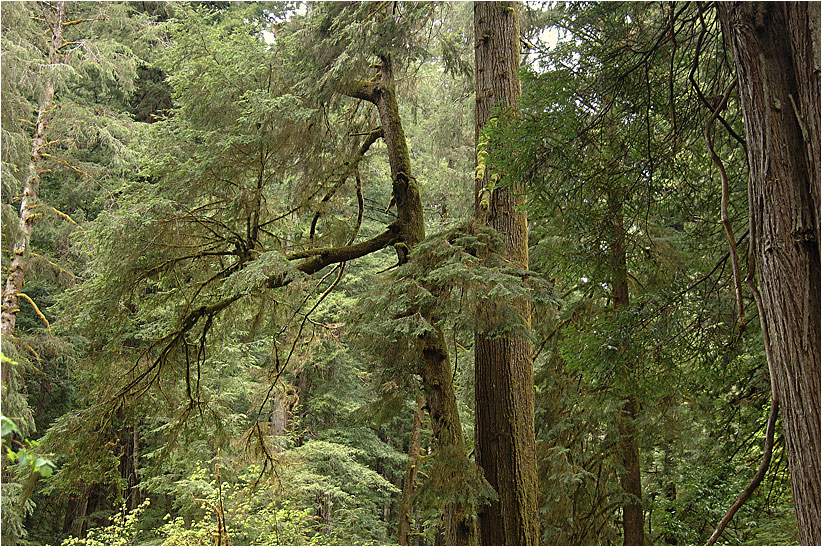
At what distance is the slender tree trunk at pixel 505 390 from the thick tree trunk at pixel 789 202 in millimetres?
2400

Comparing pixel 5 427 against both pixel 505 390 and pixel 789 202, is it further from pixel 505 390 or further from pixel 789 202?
pixel 505 390

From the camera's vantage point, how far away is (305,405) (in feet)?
48.9

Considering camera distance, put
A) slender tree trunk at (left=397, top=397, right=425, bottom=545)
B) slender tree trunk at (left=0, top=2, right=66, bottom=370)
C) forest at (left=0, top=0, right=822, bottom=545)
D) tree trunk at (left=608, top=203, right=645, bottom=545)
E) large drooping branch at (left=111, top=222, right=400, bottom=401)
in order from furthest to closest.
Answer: slender tree trunk at (left=397, top=397, right=425, bottom=545)
slender tree trunk at (left=0, top=2, right=66, bottom=370)
tree trunk at (left=608, top=203, right=645, bottom=545)
large drooping branch at (left=111, top=222, right=400, bottom=401)
forest at (left=0, top=0, right=822, bottom=545)

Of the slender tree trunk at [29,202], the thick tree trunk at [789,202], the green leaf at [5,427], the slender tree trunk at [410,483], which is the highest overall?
the slender tree trunk at [29,202]

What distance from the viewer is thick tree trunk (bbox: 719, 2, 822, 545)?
2.51 m

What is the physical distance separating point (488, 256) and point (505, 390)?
121cm

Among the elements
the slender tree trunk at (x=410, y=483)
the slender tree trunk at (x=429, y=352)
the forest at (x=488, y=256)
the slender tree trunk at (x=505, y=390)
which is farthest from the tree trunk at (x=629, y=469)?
the slender tree trunk at (x=410, y=483)

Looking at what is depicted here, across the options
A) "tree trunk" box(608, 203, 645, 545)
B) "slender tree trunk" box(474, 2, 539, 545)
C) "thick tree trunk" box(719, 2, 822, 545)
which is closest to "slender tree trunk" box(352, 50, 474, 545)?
"slender tree trunk" box(474, 2, 539, 545)

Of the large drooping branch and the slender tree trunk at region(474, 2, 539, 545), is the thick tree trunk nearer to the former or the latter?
the slender tree trunk at region(474, 2, 539, 545)

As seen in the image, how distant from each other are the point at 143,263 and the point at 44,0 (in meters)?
7.50

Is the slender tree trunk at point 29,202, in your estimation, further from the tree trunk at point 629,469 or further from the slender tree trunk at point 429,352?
the tree trunk at point 629,469

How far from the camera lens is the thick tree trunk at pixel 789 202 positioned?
98.7 inches

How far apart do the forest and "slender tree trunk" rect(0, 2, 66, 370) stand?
0.16 ft

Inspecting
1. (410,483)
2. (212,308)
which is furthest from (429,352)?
(410,483)
